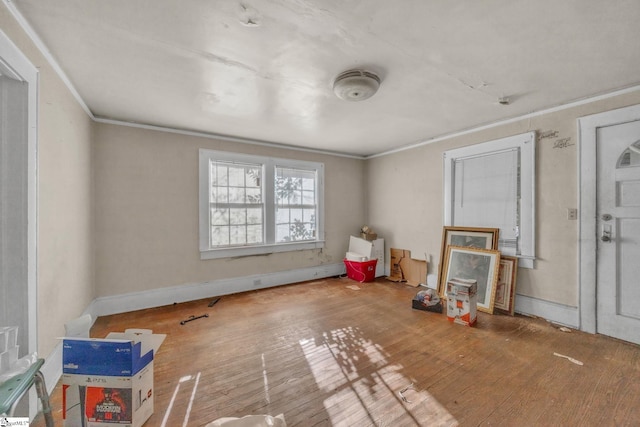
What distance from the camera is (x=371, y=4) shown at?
5.05ft

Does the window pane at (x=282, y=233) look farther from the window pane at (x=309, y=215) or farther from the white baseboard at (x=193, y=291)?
the white baseboard at (x=193, y=291)

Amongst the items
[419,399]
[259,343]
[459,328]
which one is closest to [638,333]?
[459,328]

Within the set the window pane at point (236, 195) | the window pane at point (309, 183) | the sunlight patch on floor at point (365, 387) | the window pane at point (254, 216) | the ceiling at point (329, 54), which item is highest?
the ceiling at point (329, 54)

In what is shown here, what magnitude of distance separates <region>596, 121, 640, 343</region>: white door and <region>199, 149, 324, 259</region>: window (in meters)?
3.78

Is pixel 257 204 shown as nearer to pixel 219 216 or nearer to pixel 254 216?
pixel 254 216

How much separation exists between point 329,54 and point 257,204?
2.90m

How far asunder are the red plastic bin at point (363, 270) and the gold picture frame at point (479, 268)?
1.33m

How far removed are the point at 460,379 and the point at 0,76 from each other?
3.70 m

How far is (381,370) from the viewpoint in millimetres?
2166

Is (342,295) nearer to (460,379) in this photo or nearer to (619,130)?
(460,379)

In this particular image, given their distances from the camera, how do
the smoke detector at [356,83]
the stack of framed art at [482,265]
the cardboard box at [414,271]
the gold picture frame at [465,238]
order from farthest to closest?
the cardboard box at [414,271] < the gold picture frame at [465,238] < the stack of framed art at [482,265] < the smoke detector at [356,83]

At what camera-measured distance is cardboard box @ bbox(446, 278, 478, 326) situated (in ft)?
9.83

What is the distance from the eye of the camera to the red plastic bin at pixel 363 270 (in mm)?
4836

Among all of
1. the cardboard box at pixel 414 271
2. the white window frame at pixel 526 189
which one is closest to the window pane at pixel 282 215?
the cardboard box at pixel 414 271
